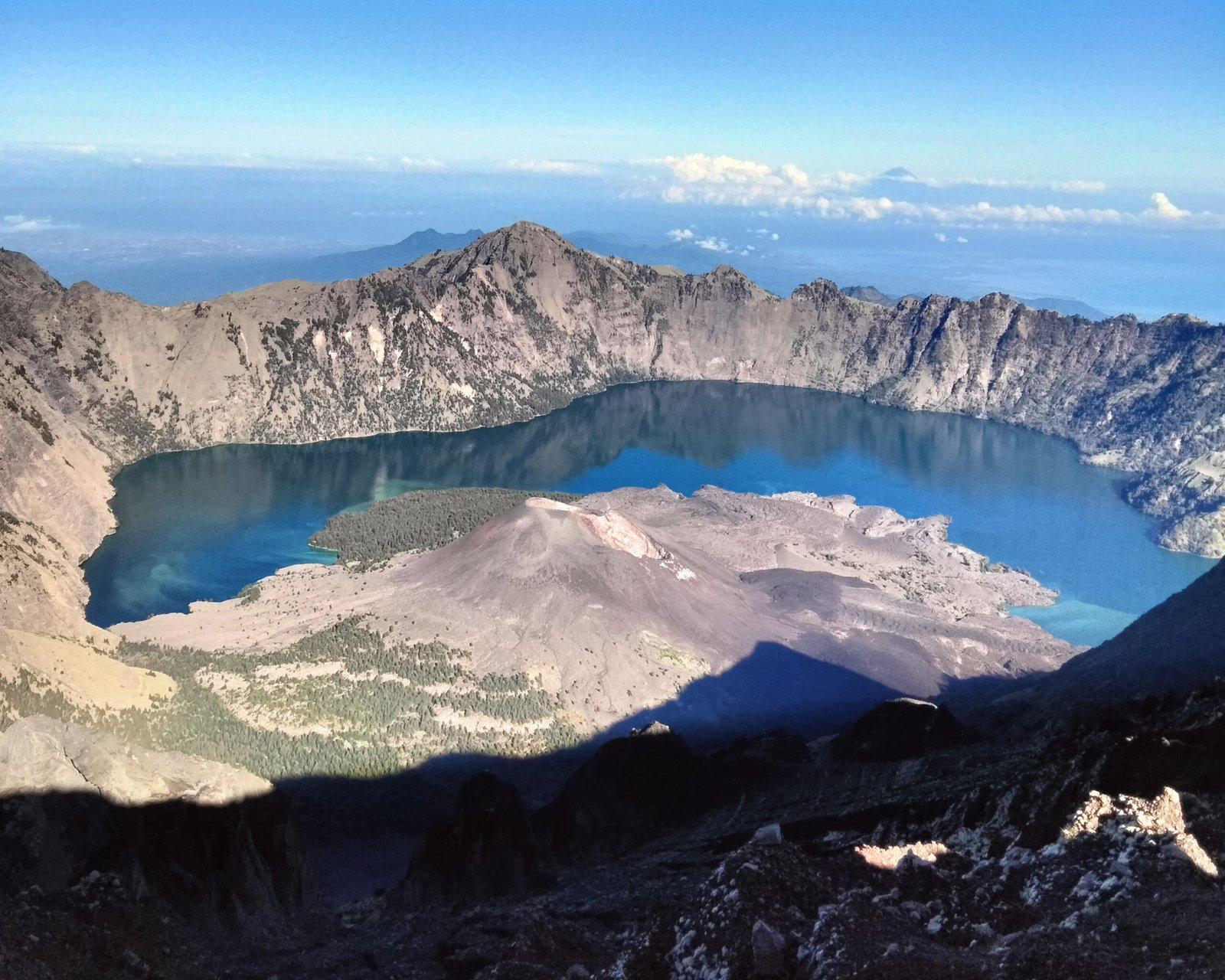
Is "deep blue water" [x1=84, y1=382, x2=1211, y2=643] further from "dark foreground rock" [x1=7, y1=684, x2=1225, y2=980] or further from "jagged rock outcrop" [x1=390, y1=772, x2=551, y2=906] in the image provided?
"dark foreground rock" [x1=7, y1=684, x2=1225, y2=980]

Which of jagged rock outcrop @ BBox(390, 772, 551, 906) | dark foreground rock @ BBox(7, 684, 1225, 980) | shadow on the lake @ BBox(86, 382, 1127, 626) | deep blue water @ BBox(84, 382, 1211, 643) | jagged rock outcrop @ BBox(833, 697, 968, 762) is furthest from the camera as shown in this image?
deep blue water @ BBox(84, 382, 1211, 643)

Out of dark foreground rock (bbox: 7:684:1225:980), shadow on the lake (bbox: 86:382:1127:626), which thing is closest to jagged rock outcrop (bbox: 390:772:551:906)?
dark foreground rock (bbox: 7:684:1225:980)

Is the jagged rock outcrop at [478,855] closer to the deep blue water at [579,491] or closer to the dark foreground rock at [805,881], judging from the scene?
the dark foreground rock at [805,881]

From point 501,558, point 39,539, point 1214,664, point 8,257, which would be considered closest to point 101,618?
point 39,539

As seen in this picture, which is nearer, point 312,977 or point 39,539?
point 312,977

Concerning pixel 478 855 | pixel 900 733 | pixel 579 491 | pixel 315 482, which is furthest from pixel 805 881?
pixel 315 482

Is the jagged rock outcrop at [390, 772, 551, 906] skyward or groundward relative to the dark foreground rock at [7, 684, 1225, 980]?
groundward

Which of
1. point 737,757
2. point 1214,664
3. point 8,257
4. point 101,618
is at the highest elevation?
point 8,257

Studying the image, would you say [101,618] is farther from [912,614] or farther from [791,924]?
[791,924]
